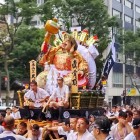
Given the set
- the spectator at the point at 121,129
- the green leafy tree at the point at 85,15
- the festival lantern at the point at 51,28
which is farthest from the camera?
the green leafy tree at the point at 85,15

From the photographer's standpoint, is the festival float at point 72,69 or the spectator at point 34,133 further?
the festival float at point 72,69

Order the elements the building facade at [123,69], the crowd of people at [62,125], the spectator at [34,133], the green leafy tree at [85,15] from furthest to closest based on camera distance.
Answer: the building facade at [123,69] < the green leafy tree at [85,15] < the spectator at [34,133] < the crowd of people at [62,125]

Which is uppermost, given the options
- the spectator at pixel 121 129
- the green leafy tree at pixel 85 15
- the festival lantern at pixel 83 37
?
the green leafy tree at pixel 85 15

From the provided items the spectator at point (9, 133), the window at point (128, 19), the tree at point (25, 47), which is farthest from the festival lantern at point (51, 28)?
the window at point (128, 19)

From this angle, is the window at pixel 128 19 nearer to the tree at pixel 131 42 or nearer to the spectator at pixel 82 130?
the tree at pixel 131 42

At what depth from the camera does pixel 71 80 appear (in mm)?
10938

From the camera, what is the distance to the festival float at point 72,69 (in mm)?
10914

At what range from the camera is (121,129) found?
761 centimetres

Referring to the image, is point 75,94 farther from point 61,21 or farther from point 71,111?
point 61,21

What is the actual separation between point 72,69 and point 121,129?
3650 millimetres

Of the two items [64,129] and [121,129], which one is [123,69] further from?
→ [121,129]

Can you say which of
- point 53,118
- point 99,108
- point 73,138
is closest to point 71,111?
point 53,118

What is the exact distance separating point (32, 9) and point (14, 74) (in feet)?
32.8

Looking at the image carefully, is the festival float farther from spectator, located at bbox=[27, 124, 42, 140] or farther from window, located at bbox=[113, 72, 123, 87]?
window, located at bbox=[113, 72, 123, 87]
